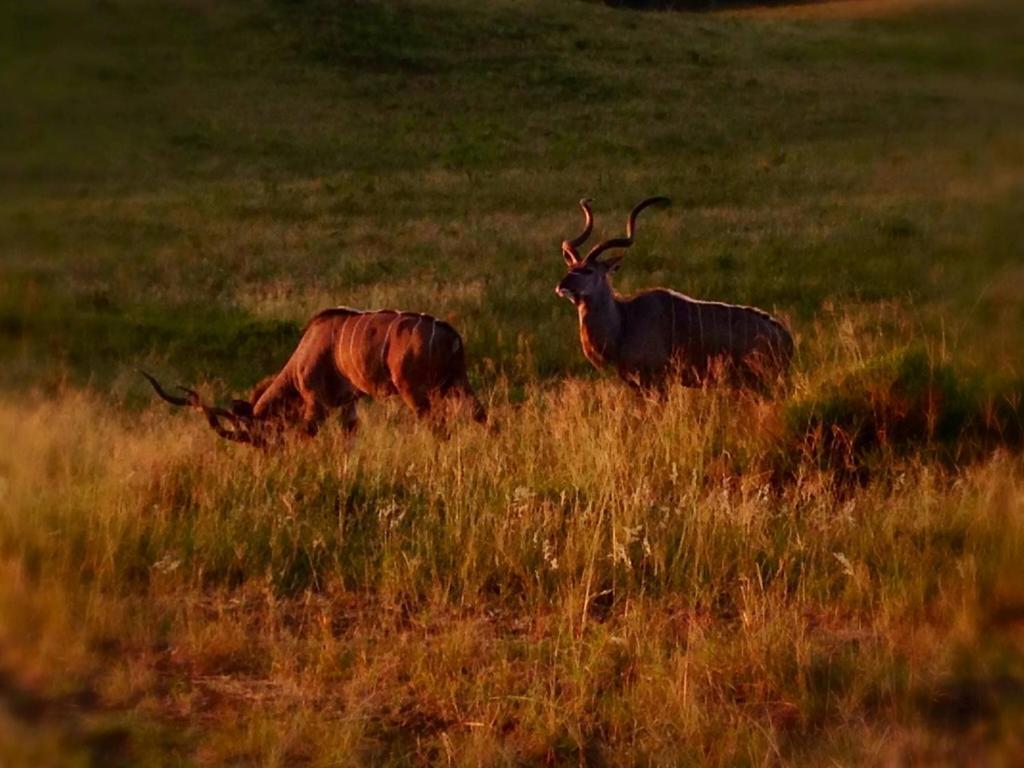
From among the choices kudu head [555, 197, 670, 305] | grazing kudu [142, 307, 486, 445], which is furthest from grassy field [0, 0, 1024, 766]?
kudu head [555, 197, 670, 305]

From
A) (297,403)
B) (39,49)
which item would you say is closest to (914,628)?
(297,403)

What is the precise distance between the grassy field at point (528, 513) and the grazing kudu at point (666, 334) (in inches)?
12.8

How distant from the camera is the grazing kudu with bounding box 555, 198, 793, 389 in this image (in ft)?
33.7

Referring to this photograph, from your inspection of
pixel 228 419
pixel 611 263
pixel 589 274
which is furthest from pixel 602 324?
pixel 228 419

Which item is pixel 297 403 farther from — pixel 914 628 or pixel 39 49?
pixel 914 628

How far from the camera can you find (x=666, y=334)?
10.6 m

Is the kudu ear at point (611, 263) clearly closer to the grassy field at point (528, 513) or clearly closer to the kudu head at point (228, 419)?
the grassy field at point (528, 513)

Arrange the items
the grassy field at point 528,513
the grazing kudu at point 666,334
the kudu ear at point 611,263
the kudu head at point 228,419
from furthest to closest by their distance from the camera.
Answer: the kudu ear at point 611,263
the grazing kudu at point 666,334
the kudu head at point 228,419
the grassy field at point 528,513

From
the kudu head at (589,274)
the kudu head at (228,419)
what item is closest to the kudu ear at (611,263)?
the kudu head at (589,274)

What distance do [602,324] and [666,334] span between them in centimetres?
47

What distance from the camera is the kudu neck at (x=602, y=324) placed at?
10633mm

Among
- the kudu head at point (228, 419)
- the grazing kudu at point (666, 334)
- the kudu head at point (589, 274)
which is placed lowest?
the kudu head at point (228, 419)

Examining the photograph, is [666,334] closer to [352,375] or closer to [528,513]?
[352,375]

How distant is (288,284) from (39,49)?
4688mm
